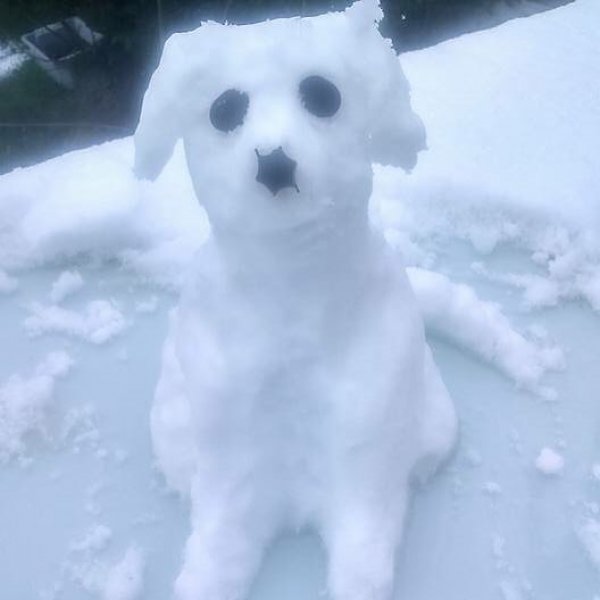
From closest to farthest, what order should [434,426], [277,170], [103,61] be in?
[277,170], [434,426], [103,61]

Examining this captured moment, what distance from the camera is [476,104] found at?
1.58 meters

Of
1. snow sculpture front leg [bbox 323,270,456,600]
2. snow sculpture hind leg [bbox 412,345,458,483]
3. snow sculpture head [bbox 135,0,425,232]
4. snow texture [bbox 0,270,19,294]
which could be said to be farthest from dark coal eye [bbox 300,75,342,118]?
snow texture [bbox 0,270,19,294]

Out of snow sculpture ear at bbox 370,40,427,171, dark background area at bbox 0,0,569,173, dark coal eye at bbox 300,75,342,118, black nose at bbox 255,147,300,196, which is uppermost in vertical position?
dark coal eye at bbox 300,75,342,118

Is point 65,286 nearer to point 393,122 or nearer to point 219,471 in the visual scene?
point 219,471

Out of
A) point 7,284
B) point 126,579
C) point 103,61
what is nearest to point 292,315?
point 126,579

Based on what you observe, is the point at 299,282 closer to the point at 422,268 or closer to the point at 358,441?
the point at 358,441

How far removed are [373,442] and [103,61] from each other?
5.21 ft

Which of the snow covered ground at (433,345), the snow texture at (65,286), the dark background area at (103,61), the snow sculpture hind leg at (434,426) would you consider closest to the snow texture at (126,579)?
the snow covered ground at (433,345)

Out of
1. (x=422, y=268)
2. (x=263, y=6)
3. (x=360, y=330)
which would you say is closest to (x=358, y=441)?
(x=360, y=330)

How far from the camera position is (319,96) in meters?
0.81

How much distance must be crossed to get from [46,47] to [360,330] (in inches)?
64.7

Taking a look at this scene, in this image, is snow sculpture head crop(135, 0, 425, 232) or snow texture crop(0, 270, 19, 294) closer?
snow sculpture head crop(135, 0, 425, 232)

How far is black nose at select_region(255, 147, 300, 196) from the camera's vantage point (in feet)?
2.55

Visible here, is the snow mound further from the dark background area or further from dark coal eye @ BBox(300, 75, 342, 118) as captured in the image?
the dark background area
